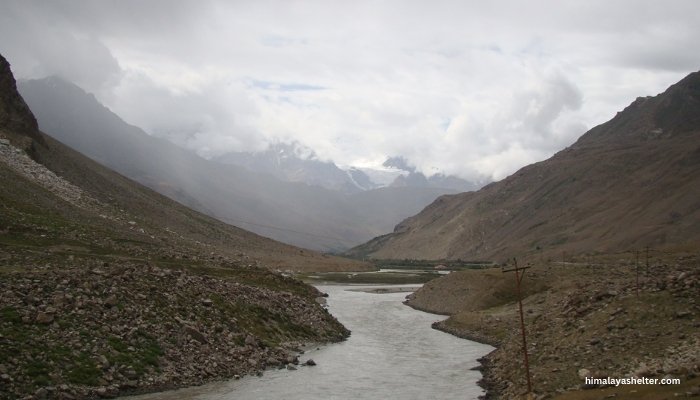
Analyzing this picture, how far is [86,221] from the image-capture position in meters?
96.3

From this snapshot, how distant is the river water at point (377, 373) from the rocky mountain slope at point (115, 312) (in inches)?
101

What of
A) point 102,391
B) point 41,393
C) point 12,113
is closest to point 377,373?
point 102,391

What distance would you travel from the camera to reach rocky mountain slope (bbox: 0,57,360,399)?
3700cm

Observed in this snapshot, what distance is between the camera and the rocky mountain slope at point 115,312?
1457 inches

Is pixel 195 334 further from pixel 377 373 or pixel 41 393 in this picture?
pixel 41 393

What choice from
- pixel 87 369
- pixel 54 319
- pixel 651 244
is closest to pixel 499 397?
pixel 87 369

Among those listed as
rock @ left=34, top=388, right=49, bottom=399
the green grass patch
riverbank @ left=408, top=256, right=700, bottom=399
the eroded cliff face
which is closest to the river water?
the green grass patch

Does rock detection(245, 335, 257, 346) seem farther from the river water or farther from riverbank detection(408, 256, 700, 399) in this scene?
riverbank detection(408, 256, 700, 399)

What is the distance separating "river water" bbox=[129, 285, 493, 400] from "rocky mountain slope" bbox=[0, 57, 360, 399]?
2569 mm

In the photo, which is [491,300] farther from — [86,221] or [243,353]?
[86,221]

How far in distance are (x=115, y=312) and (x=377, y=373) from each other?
22217mm

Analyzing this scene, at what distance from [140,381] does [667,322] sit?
1413 inches

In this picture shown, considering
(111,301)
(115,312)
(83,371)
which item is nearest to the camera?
(83,371)

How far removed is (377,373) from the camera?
50.8m
